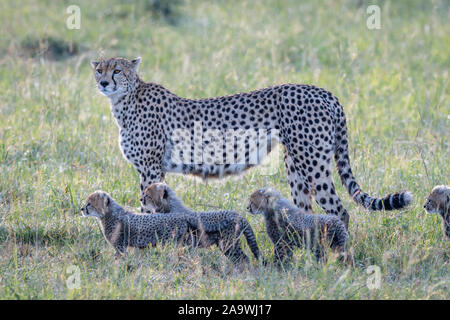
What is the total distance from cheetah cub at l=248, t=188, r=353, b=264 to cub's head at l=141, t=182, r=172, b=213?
554 mm

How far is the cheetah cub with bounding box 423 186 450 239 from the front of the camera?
466cm

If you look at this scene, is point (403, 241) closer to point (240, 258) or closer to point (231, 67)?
point (240, 258)

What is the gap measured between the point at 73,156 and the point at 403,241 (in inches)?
116

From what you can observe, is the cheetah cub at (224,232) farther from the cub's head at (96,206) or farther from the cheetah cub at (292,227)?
the cub's head at (96,206)

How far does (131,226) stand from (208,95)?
3130 mm

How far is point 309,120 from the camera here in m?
4.91

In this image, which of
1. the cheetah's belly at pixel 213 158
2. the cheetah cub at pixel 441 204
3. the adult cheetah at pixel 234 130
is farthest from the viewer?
the cheetah's belly at pixel 213 158

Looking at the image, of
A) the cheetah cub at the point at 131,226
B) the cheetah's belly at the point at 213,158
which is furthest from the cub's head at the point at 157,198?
the cheetah's belly at the point at 213,158

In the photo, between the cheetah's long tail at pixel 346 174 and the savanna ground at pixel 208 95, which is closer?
the savanna ground at pixel 208 95

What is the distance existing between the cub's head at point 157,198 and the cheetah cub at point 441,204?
65.7 inches

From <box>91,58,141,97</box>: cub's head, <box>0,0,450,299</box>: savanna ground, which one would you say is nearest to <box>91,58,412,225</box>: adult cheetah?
<box>91,58,141,97</box>: cub's head

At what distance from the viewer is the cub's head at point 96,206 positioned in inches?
182

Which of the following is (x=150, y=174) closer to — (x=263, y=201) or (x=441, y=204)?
(x=263, y=201)

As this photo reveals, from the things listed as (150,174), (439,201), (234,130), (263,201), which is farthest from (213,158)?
(439,201)
